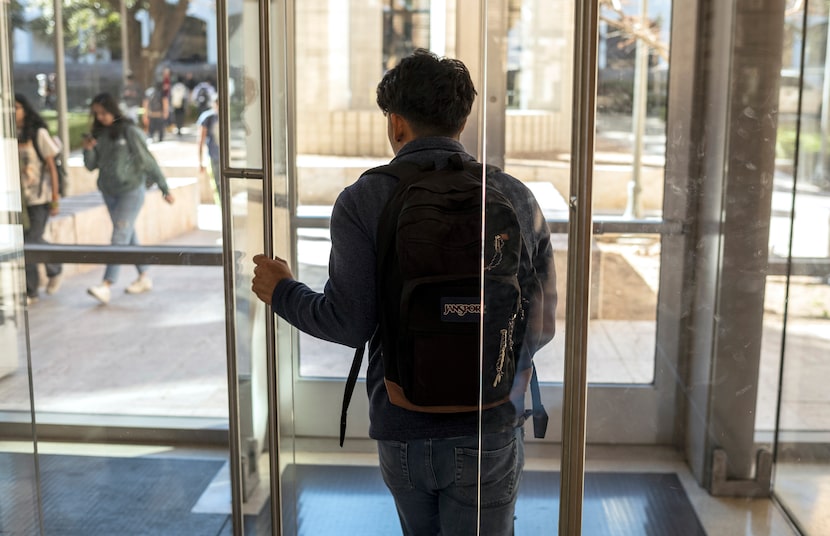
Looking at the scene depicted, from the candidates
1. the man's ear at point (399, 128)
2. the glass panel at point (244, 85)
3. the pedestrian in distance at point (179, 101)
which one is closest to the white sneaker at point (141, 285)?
the pedestrian in distance at point (179, 101)

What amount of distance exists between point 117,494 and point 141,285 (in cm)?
65

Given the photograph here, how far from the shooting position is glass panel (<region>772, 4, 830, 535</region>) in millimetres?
2146

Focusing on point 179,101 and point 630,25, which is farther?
point 179,101

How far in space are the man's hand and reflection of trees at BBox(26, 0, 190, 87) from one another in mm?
1003

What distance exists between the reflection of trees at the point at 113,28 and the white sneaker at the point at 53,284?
67 cm

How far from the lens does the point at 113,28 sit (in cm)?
270

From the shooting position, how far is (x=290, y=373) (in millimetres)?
2525

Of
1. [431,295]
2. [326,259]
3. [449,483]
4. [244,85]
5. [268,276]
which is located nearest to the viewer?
[431,295]

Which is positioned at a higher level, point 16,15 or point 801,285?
point 16,15

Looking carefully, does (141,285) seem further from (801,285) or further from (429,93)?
(801,285)

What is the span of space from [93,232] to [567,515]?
1.64 metres

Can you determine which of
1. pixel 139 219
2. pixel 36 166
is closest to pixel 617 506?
pixel 139 219

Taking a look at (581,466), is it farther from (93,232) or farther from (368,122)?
(93,232)

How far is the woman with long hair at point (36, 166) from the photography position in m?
2.75
